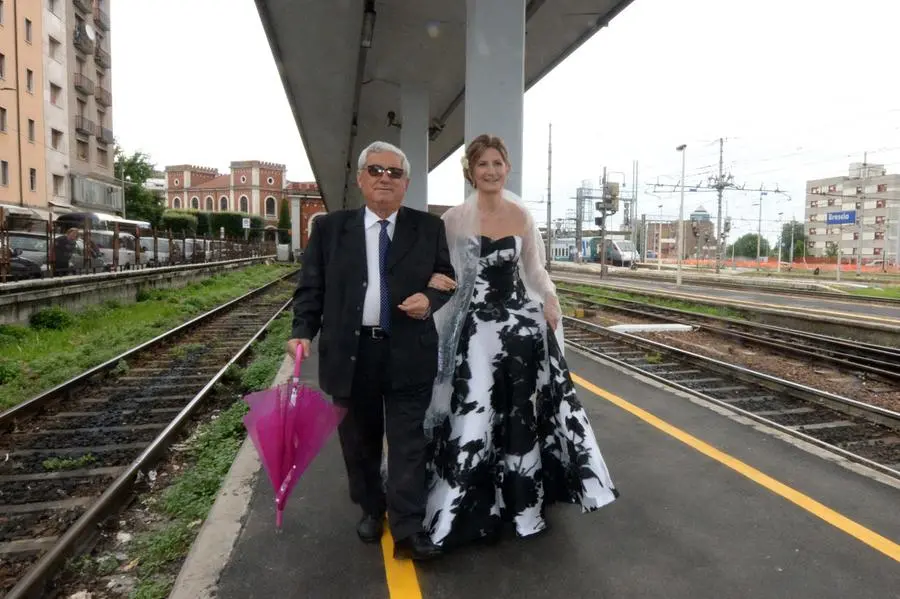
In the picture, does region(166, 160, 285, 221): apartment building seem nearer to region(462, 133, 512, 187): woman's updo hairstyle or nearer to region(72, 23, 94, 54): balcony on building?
region(72, 23, 94, 54): balcony on building

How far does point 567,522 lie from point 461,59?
1015 centimetres

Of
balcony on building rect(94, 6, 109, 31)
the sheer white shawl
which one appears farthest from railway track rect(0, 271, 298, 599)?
balcony on building rect(94, 6, 109, 31)

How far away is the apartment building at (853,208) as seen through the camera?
7694 centimetres

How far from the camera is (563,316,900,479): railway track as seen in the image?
4.75m

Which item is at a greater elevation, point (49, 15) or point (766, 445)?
point (49, 15)

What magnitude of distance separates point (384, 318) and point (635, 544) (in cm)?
167

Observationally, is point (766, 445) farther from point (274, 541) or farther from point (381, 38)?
point (381, 38)

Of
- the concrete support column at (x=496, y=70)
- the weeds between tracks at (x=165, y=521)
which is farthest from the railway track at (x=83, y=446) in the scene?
the concrete support column at (x=496, y=70)

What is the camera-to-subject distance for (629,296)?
20.4 meters

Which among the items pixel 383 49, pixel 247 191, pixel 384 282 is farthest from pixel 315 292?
pixel 247 191

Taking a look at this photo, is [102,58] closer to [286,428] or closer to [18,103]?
[18,103]

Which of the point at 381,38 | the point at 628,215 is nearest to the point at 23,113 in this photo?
the point at 381,38

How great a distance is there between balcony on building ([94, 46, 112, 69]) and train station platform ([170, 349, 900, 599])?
5282cm

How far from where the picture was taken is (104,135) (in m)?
47.2
